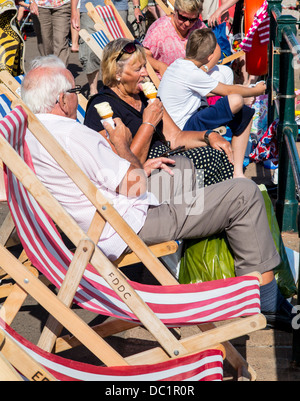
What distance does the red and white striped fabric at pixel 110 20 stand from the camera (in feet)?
19.5

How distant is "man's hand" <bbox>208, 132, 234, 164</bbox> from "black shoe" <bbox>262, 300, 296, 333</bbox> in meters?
0.97

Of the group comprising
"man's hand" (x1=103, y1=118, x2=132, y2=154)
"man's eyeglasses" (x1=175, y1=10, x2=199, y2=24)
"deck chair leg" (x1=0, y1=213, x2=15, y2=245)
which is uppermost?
"man's hand" (x1=103, y1=118, x2=132, y2=154)

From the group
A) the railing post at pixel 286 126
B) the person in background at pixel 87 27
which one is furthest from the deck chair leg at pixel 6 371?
the person in background at pixel 87 27

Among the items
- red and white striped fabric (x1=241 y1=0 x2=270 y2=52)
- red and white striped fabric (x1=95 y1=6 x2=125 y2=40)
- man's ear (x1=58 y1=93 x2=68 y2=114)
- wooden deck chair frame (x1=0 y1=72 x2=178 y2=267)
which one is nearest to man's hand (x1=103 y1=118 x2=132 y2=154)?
man's ear (x1=58 y1=93 x2=68 y2=114)

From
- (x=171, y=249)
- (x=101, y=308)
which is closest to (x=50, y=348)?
(x=101, y=308)

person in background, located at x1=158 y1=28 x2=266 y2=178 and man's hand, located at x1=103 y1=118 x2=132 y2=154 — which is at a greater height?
man's hand, located at x1=103 y1=118 x2=132 y2=154

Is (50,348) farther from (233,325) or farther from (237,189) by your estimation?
(237,189)

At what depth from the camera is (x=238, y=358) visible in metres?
3.02

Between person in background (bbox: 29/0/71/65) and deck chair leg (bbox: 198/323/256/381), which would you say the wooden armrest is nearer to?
deck chair leg (bbox: 198/323/256/381)

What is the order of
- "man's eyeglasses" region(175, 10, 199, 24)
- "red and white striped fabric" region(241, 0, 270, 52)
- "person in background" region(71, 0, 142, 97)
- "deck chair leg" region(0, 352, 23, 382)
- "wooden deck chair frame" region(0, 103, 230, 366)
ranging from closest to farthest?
"deck chair leg" region(0, 352, 23, 382), "wooden deck chair frame" region(0, 103, 230, 366), "man's eyeglasses" region(175, 10, 199, 24), "red and white striped fabric" region(241, 0, 270, 52), "person in background" region(71, 0, 142, 97)

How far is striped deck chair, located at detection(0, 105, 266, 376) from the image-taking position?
2.49m

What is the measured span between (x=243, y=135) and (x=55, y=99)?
189 centimetres

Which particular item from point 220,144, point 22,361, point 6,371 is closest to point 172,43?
point 220,144

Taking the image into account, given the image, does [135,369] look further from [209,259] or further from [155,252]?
[209,259]
